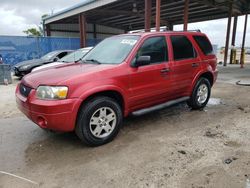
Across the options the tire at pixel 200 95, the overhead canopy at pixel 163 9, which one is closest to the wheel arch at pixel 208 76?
the tire at pixel 200 95

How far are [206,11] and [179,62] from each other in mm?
15802

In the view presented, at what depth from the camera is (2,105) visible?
6.43 meters

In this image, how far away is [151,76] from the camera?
4156mm

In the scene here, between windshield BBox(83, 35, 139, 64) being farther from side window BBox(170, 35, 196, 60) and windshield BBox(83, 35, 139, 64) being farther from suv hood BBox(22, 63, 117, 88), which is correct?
side window BBox(170, 35, 196, 60)

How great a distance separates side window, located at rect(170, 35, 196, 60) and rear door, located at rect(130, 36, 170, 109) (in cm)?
29

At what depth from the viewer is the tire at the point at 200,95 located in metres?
5.30

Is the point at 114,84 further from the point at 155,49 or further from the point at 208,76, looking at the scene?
the point at 208,76

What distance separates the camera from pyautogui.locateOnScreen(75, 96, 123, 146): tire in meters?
3.40

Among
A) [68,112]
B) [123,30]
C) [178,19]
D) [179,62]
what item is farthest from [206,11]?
[68,112]

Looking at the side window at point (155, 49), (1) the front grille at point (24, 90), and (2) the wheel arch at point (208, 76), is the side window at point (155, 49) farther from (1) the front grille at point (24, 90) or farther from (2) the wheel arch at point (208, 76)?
(1) the front grille at point (24, 90)

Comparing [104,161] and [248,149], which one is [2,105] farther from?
[248,149]

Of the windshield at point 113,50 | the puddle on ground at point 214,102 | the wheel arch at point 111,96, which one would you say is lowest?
the puddle on ground at point 214,102

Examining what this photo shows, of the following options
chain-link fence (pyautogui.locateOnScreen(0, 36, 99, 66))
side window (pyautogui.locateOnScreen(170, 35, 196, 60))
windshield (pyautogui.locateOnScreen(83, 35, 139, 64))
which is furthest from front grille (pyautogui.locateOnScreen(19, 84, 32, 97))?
chain-link fence (pyautogui.locateOnScreen(0, 36, 99, 66))

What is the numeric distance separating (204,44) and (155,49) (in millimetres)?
1769
